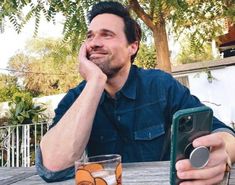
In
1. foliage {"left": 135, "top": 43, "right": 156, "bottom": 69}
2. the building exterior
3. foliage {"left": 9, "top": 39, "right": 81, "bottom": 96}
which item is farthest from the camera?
foliage {"left": 9, "top": 39, "right": 81, "bottom": 96}

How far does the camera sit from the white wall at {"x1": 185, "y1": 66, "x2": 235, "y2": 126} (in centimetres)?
794

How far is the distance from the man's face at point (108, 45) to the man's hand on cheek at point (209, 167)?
0.94 metres

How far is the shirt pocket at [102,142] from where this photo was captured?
157cm

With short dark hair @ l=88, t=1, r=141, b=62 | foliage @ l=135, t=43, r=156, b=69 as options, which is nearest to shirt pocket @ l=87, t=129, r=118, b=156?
short dark hair @ l=88, t=1, r=141, b=62

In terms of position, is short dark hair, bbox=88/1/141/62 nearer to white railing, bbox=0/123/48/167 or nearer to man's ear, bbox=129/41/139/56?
man's ear, bbox=129/41/139/56

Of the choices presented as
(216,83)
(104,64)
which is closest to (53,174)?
(104,64)

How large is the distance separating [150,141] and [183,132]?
0.84 meters

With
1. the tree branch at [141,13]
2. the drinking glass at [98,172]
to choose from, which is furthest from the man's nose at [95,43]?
the tree branch at [141,13]

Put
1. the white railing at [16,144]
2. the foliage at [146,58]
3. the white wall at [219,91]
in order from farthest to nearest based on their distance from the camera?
1. the white wall at [219,91]
2. the foliage at [146,58]
3. the white railing at [16,144]

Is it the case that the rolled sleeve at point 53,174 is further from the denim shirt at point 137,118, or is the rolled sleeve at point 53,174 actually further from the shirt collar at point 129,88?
the shirt collar at point 129,88

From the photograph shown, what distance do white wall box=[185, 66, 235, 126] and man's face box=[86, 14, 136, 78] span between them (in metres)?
6.46

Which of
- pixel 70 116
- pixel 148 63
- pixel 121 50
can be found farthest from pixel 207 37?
pixel 70 116

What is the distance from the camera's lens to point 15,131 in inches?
223

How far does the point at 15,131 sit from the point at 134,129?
4451mm
